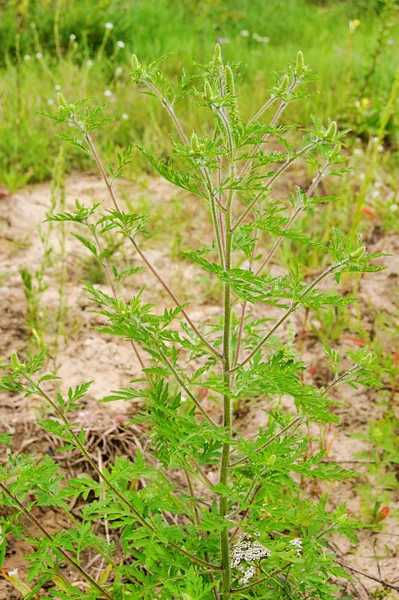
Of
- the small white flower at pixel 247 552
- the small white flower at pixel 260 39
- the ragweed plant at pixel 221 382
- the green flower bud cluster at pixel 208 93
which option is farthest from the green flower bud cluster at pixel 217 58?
the small white flower at pixel 260 39

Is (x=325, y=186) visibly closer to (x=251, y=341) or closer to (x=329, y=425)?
(x=329, y=425)

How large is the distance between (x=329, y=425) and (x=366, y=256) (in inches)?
50.8

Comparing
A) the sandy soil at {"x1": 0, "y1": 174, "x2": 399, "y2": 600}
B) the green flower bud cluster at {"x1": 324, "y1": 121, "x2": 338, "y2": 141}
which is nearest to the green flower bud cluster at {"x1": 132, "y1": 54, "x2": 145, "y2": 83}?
the green flower bud cluster at {"x1": 324, "y1": 121, "x2": 338, "y2": 141}

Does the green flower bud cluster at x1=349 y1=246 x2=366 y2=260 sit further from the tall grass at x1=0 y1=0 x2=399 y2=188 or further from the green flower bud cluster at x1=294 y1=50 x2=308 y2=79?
the tall grass at x1=0 y1=0 x2=399 y2=188

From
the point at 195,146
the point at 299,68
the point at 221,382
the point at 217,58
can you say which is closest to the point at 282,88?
the point at 299,68

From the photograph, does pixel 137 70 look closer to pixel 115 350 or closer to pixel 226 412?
pixel 226 412

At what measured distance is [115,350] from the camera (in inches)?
121

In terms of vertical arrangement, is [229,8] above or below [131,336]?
below

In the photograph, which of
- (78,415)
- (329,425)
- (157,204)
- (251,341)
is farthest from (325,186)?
(251,341)

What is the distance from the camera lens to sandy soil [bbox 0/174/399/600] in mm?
2258

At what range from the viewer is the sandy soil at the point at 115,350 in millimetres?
2258

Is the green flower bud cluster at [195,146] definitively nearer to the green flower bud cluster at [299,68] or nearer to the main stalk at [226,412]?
the main stalk at [226,412]

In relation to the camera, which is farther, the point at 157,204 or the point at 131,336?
the point at 157,204

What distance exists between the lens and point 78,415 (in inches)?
101
